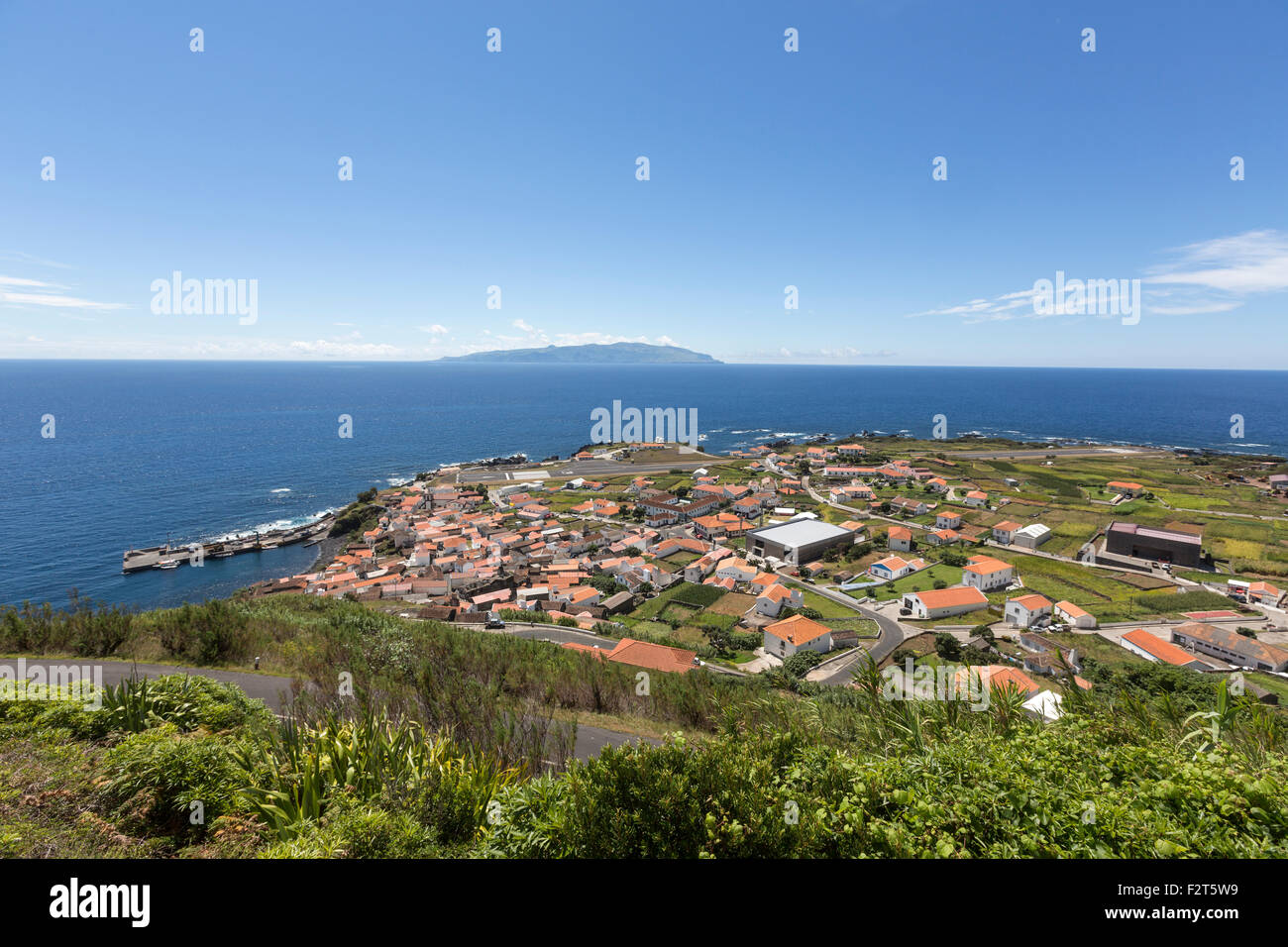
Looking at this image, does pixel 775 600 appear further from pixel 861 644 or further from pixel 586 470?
pixel 586 470

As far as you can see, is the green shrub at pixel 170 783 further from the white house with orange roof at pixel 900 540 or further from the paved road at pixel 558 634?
the white house with orange roof at pixel 900 540

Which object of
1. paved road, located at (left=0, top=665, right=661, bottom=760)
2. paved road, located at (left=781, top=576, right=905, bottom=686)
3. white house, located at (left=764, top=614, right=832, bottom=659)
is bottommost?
paved road, located at (left=781, top=576, right=905, bottom=686)

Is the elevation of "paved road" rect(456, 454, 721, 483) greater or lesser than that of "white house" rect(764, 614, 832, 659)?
greater

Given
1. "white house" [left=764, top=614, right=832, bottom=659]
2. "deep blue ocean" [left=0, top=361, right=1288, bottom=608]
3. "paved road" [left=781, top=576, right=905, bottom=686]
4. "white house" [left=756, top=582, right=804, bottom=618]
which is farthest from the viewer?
"deep blue ocean" [left=0, top=361, right=1288, bottom=608]

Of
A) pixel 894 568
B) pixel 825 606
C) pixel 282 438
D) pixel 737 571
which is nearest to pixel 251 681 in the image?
pixel 825 606

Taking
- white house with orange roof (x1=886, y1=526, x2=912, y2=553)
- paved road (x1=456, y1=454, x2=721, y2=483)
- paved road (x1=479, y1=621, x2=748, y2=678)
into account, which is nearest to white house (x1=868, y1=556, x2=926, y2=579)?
white house with orange roof (x1=886, y1=526, x2=912, y2=553)

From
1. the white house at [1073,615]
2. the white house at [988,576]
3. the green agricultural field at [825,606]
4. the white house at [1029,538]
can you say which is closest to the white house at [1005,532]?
the white house at [1029,538]

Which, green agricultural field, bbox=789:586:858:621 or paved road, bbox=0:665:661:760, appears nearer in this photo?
paved road, bbox=0:665:661:760

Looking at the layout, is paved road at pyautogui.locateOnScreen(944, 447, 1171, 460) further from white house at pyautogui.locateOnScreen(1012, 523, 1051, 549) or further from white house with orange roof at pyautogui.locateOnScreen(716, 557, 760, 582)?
white house with orange roof at pyautogui.locateOnScreen(716, 557, 760, 582)
